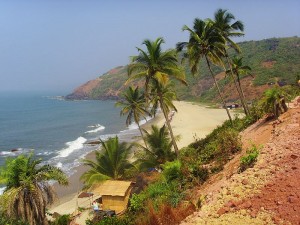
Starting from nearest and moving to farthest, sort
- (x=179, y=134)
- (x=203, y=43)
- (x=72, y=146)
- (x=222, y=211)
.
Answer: (x=222, y=211) < (x=203, y=43) < (x=179, y=134) < (x=72, y=146)

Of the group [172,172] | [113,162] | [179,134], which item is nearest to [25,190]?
[172,172]

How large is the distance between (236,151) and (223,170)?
1866 mm

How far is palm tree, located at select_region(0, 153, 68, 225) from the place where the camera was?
1612 centimetres

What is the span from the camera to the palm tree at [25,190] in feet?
52.9

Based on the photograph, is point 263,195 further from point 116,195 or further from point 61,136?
point 61,136

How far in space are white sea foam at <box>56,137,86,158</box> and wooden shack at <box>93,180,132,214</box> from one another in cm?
3256

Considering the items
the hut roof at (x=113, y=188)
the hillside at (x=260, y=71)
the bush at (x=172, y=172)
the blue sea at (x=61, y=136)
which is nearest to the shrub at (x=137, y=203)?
the hut roof at (x=113, y=188)

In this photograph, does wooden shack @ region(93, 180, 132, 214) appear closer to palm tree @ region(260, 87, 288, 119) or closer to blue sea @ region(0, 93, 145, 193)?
palm tree @ region(260, 87, 288, 119)

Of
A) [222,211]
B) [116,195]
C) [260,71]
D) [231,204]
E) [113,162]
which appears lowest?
[116,195]

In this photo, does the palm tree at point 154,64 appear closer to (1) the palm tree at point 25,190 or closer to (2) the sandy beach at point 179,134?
(2) the sandy beach at point 179,134

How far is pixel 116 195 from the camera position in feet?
66.1

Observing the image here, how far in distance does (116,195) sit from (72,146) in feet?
131

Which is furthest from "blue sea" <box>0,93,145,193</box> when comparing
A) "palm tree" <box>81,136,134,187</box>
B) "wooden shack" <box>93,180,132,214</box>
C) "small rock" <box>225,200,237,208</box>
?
"small rock" <box>225,200,237,208</box>

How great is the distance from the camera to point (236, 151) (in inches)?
589
